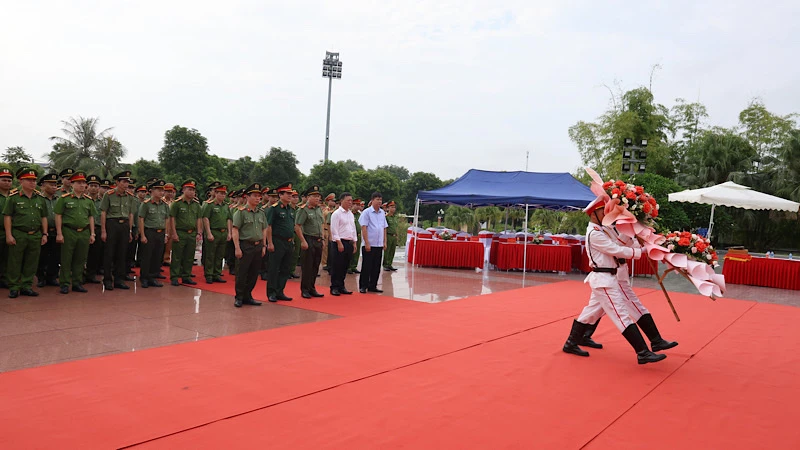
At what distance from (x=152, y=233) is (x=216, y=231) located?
1103 millimetres

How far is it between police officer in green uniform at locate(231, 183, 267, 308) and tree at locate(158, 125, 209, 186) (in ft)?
114

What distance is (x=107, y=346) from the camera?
509 centimetres

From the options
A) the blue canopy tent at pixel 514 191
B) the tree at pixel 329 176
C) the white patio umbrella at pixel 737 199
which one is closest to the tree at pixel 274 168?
the tree at pixel 329 176

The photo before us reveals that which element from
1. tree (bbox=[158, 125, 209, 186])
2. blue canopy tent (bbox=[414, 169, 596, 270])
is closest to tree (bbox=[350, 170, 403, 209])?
tree (bbox=[158, 125, 209, 186])

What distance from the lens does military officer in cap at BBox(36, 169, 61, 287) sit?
803cm

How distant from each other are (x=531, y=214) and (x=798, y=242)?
14985 mm

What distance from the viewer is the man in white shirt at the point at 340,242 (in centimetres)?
868

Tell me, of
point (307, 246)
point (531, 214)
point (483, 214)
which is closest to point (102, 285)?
point (307, 246)

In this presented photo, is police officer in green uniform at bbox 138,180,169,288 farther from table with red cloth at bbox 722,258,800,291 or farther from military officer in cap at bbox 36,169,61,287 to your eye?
table with red cloth at bbox 722,258,800,291

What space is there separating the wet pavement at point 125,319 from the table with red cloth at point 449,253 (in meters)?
3.45

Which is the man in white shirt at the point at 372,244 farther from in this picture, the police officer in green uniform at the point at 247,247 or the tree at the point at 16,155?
the tree at the point at 16,155

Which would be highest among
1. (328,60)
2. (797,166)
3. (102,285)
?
(328,60)

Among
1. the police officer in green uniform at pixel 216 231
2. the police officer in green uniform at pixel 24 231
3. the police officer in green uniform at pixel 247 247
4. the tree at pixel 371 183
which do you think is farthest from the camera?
the tree at pixel 371 183

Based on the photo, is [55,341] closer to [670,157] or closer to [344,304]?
[344,304]
